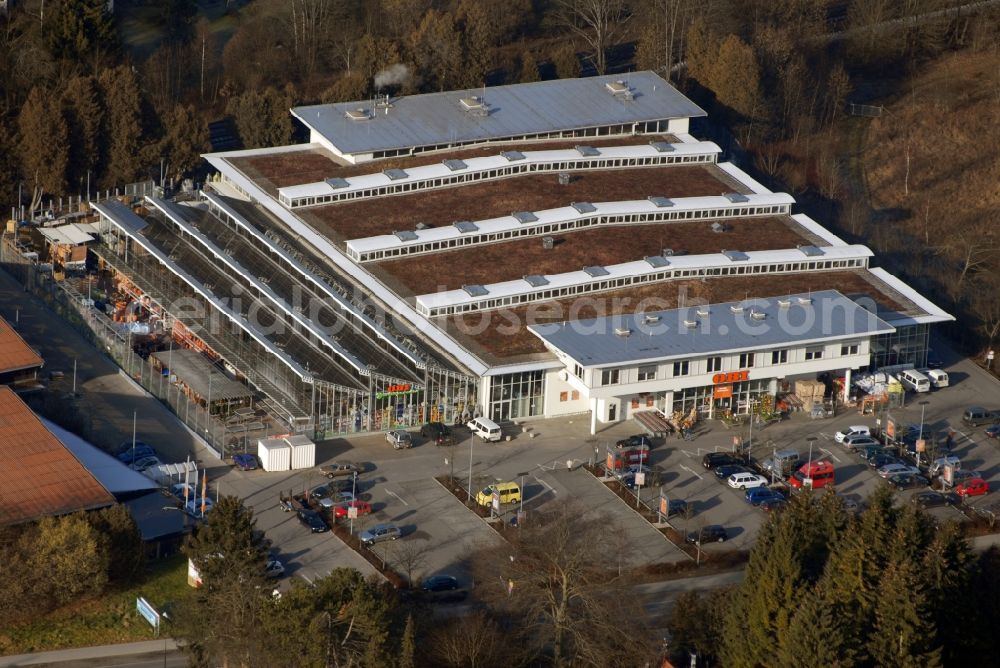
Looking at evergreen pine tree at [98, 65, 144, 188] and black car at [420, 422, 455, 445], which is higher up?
evergreen pine tree at [98, 65, 144, 188]

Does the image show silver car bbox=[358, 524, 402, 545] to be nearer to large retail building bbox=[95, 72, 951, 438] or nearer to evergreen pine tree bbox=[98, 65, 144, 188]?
large retail building bbox=[95, 72, 951, 438]

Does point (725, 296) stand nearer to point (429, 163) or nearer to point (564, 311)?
point (564, 311)

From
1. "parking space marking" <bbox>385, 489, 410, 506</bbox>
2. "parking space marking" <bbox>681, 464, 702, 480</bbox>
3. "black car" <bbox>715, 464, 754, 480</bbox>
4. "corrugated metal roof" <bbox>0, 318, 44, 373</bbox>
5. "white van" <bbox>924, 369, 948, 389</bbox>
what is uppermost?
"corrugated metal roof" <bbox>0, 318, 44, 373</bbox>

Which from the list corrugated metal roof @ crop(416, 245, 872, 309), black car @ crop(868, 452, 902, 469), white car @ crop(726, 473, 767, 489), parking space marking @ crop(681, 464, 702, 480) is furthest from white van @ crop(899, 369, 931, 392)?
parking space marking @ crop(681, 464, 702, 480)

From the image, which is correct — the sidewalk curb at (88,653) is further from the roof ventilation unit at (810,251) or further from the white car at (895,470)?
the roof ventilation unit at (810,251)

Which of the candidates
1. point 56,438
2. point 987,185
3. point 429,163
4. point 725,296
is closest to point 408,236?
point 429,163
